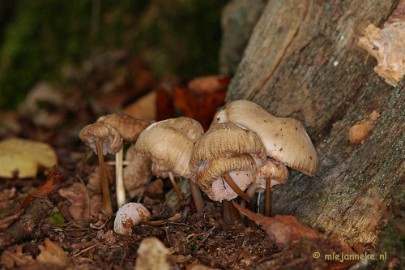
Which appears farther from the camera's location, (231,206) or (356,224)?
(231,206)

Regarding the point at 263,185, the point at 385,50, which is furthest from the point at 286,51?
the point at 263,185

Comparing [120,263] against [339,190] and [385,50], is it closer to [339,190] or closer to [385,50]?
[339,190]

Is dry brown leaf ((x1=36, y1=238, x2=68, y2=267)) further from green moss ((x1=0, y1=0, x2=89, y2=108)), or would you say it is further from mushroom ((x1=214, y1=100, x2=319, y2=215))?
green moss ((x1=0, y1=0, x2=89, y2=108))

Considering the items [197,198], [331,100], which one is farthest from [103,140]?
[331,100]

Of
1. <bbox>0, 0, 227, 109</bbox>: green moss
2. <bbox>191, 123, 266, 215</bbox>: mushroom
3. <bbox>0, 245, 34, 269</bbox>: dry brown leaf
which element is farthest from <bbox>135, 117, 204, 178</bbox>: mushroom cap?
<bbox>0, 0, 227, 109</bbox>: green moss

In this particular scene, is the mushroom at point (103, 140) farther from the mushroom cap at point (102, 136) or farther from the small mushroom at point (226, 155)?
the small mushroom at point (226, 155)

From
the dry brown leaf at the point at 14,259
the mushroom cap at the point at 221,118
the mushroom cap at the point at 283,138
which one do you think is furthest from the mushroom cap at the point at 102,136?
the dry brown leaf at the point at 14,259

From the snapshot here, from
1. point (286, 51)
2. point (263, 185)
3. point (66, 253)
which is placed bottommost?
point (66, 253)
